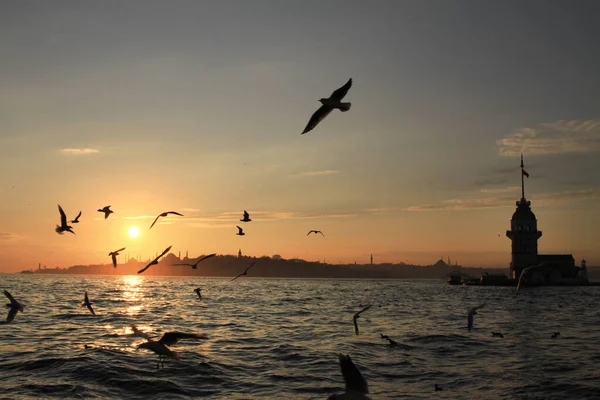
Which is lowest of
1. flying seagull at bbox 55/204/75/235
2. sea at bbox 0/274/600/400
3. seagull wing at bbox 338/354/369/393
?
sea at bbox 0/274/600/400

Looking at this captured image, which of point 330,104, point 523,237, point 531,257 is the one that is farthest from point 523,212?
point 330,104

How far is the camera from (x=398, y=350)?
2762cm

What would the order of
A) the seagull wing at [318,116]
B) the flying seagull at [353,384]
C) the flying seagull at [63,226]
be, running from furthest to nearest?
1. the flying seagull at [63,226]
2. the seagull wing at [318,116]
3. the flying seagull at [353,384]

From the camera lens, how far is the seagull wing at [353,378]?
8.50 m

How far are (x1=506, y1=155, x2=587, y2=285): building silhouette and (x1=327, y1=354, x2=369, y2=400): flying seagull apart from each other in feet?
454

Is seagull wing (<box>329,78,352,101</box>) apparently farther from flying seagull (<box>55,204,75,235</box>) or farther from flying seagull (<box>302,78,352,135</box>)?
flying seagull (<box>55,204,75,235</box>)

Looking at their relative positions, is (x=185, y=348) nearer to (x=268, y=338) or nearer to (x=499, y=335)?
(x=268, y=338)

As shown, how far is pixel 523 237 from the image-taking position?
139 m

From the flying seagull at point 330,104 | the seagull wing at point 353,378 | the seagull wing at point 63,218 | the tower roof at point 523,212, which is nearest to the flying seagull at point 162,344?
the seagull wing at point 353,378

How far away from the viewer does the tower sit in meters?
138

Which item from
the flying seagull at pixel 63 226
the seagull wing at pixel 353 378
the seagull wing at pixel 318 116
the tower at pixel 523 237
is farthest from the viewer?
the tower at pixel 523 237

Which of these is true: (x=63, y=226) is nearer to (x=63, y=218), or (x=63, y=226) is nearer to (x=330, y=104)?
(x=63, y=218)

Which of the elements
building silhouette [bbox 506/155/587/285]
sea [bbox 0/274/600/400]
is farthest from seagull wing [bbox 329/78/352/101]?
building silhouette [bbox 506/155/587/285]

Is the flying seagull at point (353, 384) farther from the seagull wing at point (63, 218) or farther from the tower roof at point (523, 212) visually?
the tower roof at point (523, 212)
